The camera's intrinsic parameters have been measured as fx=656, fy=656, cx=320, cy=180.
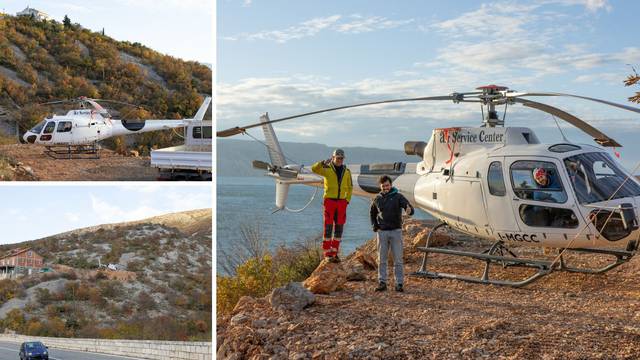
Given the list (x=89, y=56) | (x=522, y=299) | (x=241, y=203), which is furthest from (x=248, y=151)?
(x=522, y=299)

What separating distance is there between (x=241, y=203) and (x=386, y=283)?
8370 centimetres

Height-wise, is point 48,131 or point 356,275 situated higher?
point 48,131

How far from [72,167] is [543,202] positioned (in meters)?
12.0

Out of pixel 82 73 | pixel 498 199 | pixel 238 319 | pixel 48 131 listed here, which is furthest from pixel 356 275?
pixel 82 73

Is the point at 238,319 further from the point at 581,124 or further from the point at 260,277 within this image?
the point at 581,124

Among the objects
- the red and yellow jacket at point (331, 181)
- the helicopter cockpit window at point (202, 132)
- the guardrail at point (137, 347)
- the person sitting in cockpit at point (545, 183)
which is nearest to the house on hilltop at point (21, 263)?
the guardrail at point (137, 347)

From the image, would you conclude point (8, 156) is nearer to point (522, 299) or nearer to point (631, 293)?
point (522, 299)

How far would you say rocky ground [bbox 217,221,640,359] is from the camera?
6.99 metres

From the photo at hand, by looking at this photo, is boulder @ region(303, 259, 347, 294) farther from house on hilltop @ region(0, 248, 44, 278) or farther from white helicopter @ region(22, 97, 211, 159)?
house on hilltop @ region(0, 248, 44, 278)

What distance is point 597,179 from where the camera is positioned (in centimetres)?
944

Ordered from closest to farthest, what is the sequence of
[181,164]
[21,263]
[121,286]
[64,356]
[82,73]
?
[181,164]
[82,73]
[64,356]
[121,286]
[21,263]

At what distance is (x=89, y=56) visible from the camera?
35.7 m

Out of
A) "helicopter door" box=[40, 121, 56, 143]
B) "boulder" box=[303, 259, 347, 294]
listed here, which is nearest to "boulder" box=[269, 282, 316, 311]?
"boulder" box=[303, 259, 347, 294]

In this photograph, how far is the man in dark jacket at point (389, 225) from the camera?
9641 millimetres
